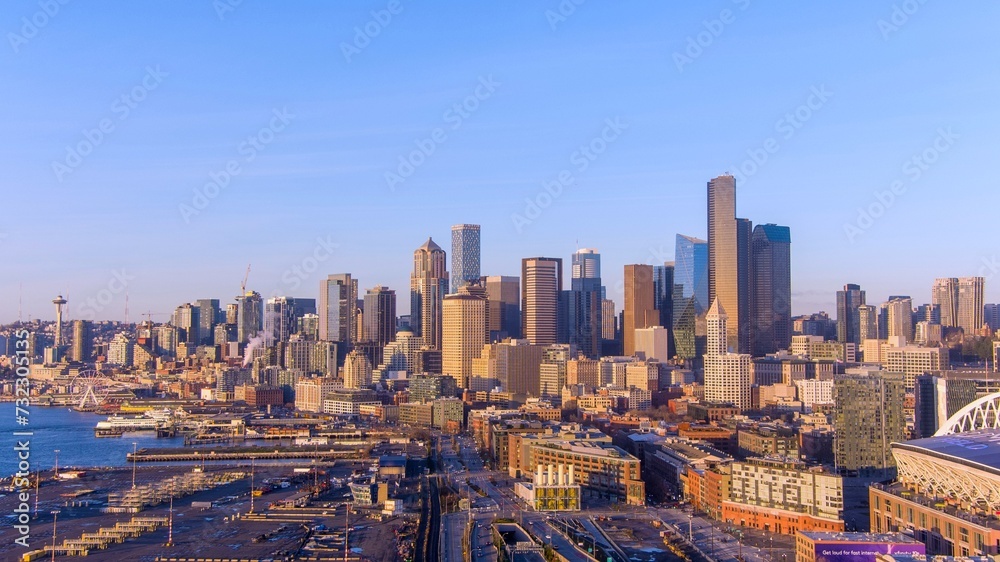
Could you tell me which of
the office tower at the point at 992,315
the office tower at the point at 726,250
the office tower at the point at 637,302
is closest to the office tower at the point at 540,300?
the office tower at the point at 637,302

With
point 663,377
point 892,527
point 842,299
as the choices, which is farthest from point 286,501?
point 842,299

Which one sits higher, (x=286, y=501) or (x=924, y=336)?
(x=924, y=336)

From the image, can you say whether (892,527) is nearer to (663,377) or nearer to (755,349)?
(663,377)

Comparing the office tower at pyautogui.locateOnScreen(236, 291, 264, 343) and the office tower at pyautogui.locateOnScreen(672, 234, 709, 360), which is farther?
the office tower at pyautogui.locateOnScreen(236, 291, 264, 343)

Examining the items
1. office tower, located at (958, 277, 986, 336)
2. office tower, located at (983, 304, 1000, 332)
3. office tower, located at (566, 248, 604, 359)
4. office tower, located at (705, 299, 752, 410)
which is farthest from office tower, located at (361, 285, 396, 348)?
office tower, located at (983, 304, 1000, 332)

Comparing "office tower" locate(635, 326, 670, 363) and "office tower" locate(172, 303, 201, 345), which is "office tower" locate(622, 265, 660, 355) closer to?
"office tower" locate(635, 326, 670, 363)

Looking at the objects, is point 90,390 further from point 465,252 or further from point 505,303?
point 465,252

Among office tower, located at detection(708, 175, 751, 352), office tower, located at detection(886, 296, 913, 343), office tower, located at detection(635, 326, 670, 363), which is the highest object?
office tower, located at detection(708, 175, 751, 352)
